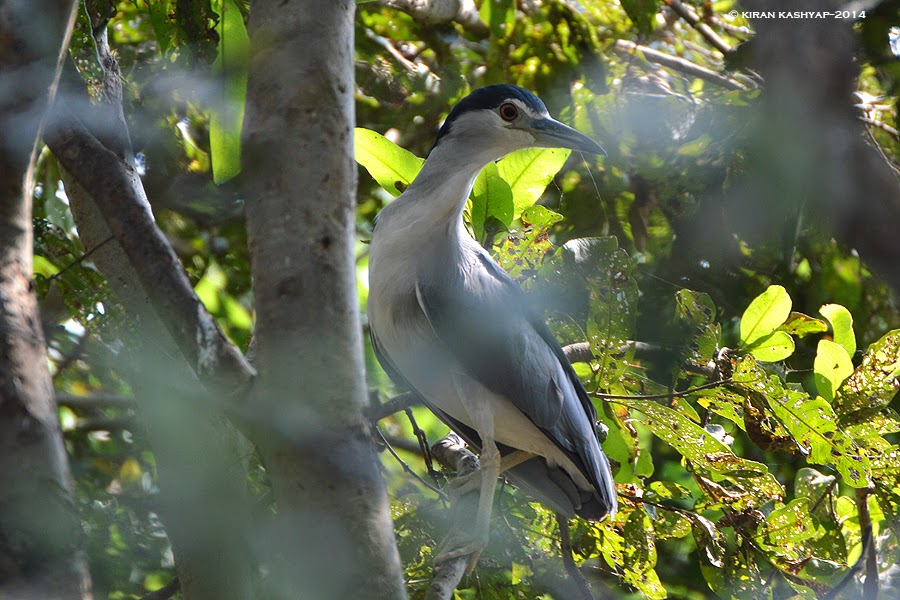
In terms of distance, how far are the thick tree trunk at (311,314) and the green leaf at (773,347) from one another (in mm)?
1320

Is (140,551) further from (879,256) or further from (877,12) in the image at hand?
(877,12)

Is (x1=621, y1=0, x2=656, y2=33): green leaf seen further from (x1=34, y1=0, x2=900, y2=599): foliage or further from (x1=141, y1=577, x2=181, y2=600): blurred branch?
(x1=141, y1=577, x2=181, y2=600): blurred branch

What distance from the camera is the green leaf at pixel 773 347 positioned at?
79.0 inches

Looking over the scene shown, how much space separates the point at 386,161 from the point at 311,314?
1.38 metres

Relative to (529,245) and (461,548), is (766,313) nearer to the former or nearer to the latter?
(529,245)

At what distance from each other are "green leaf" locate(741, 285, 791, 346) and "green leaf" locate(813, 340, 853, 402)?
18 centimetres

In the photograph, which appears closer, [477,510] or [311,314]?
[311,314]

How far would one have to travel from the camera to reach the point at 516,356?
2.20m

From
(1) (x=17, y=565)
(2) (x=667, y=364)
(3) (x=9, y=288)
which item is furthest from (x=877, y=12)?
(1) (x=17, y=565)

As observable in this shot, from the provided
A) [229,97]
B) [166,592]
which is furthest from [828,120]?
[166,592]

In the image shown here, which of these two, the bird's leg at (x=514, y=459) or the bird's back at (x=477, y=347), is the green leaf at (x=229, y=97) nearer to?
the bird's back at (x=477, y=347)

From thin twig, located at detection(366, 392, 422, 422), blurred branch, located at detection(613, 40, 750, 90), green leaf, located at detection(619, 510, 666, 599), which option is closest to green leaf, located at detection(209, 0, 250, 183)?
thin twig, located at detection(366, 392, 422, 422)

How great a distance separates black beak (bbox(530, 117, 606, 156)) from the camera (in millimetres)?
2258

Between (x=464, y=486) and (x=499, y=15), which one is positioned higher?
Result: (x=499, y=15)
